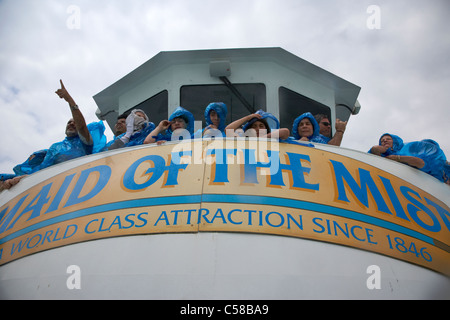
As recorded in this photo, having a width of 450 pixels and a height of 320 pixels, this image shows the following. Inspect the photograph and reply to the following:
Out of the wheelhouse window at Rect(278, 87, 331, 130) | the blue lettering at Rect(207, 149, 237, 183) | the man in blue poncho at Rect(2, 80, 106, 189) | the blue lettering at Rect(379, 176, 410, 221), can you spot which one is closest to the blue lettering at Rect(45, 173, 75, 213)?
the man in blue poncho at Rect(2, 80, 106, 189)

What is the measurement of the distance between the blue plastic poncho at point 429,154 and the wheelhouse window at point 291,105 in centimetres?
205

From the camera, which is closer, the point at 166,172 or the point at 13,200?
the point at 166,172

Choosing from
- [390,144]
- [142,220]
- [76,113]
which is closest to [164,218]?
[142,220]

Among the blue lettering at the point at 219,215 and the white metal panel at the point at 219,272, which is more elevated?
the blue lettering at the point at 219,215

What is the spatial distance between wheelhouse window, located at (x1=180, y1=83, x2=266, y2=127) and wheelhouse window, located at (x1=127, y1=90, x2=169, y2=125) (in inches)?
11.0

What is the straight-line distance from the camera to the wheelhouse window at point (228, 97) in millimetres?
5941

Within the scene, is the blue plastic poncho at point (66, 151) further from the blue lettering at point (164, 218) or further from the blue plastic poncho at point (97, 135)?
the blue lettering at point (164, 218)

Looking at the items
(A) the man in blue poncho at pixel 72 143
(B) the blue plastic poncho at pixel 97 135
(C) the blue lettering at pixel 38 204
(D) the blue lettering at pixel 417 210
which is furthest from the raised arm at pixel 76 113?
(D) the blue lettering at pixel 417 210

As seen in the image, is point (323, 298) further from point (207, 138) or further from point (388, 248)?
point (207, 138)

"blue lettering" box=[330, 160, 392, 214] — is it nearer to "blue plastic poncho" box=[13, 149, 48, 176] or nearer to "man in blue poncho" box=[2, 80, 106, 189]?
"man in blue poncho" box=[2, 80, 106, 189]

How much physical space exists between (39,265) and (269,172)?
5.37 feet

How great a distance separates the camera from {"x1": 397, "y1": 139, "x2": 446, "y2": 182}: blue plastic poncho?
410 cm
